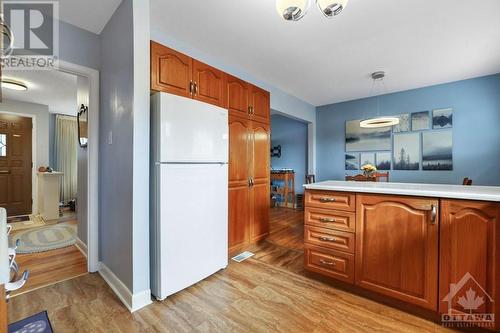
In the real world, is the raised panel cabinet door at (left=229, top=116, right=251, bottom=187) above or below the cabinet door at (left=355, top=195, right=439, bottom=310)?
above

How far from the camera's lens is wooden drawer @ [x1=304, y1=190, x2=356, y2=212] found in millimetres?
1791

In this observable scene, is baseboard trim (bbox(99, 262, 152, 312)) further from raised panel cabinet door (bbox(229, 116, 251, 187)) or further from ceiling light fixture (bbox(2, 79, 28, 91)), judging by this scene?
ceiling light fixture (bbox(2, 79, 28, 91))

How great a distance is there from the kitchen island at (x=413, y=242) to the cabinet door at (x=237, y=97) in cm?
137

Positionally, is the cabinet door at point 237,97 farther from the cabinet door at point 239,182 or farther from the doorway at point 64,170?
the doorway at point 64,170

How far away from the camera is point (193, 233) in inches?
75.9

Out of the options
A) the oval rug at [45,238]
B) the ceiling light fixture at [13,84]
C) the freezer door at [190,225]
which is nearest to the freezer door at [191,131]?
the freezer door at [190,225]

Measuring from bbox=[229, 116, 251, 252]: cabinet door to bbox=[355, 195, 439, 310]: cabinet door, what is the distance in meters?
1.38

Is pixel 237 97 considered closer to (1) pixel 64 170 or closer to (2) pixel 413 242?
(2) pixel 413 242

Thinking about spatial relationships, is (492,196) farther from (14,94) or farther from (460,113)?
(14,94)

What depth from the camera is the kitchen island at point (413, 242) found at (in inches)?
52.1

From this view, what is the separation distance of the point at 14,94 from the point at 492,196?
21.3 ft

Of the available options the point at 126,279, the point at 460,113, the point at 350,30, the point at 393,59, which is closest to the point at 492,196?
the point at 350,30

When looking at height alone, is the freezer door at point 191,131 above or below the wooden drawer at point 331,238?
above

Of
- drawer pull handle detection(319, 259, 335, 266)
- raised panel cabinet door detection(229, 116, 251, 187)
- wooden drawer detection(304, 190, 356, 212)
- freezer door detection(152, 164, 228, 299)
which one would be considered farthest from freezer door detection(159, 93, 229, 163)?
drawer pull handle detection(319, 259, 335, 266)
